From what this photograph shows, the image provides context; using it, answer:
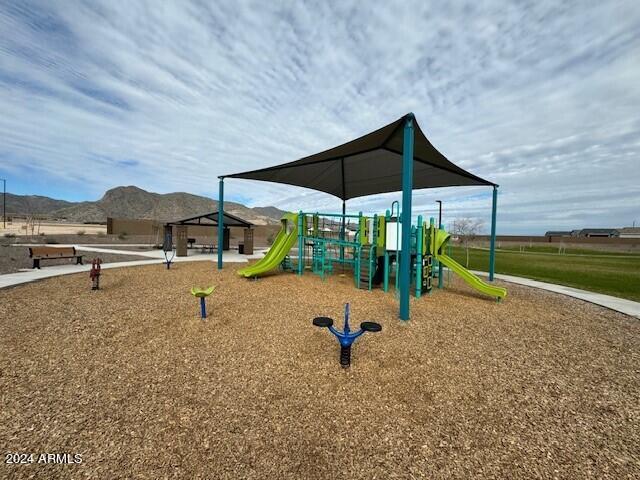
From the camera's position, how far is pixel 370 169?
447 inches

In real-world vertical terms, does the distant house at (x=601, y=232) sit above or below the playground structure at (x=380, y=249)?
above

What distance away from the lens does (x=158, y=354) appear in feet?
Answer: 14.2

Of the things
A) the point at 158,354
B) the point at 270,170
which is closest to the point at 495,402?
the point at 158,354

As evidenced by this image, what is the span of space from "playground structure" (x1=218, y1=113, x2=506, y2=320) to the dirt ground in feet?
6.04

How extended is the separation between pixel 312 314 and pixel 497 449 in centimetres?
385

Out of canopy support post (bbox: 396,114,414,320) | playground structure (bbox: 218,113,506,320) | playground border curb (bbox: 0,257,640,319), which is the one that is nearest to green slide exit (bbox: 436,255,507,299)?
playground structure (bbox: 218,113,506,320)

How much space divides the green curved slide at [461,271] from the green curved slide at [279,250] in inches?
188

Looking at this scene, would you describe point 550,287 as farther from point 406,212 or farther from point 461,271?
point 406,212

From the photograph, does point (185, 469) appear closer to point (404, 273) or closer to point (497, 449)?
point (497, 449)

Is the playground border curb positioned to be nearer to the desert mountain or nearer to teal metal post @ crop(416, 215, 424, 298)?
teal metal post @ crop(416, 215, 424, 298)

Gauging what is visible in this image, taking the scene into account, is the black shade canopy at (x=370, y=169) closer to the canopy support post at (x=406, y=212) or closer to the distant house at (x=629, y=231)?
the canopy support post at (x=406, y=212)

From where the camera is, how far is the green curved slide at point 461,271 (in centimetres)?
779

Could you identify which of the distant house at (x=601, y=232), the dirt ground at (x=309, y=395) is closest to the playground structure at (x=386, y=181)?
the dirt ground at (x=309, y=395)

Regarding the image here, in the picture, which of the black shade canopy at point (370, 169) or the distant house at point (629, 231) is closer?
the black shade canopy at point (370, 169)
